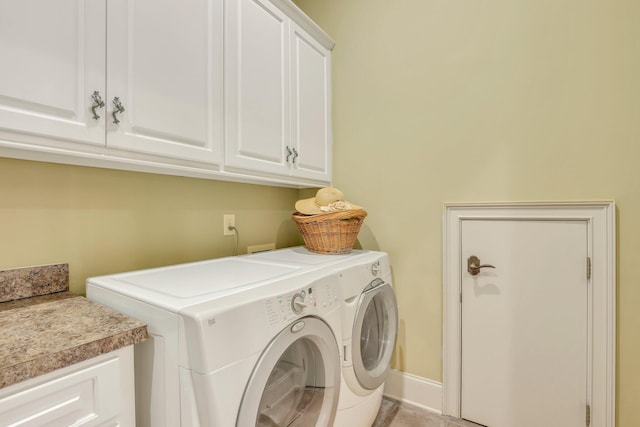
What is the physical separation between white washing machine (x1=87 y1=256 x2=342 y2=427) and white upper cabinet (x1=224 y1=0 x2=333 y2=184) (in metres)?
0.66

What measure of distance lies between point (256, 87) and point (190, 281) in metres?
1.00

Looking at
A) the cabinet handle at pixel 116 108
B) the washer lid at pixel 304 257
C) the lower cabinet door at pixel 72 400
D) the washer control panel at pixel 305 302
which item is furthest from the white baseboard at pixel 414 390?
the cabinet handle at pixel 116 108

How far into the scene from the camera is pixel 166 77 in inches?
45.9

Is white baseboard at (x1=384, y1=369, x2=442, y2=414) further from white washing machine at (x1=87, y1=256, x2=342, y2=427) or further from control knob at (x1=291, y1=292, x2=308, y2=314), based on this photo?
control knob at (x1=291, y1=292, x2=308, y2=314)

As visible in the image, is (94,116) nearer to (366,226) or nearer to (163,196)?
(163,196)

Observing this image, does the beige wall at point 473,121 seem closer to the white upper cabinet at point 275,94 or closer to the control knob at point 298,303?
the white upper cabinet at point 275,94

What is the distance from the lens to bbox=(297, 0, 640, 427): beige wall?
138 cm

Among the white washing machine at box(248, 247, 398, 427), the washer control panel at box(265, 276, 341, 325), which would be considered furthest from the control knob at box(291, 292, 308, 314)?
the white washing machine at box(248, 247, 398, 427)

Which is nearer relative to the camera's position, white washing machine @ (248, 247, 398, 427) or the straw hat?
white washing machine @ (248, 247, 398, 427)

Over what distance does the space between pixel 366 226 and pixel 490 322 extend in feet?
2.93

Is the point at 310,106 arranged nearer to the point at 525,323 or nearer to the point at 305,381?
the point at 305,381

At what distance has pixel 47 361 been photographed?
649mm

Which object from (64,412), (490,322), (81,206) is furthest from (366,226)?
(64,412)

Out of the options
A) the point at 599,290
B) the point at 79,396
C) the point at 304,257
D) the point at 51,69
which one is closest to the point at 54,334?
the point at 79,396
